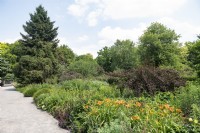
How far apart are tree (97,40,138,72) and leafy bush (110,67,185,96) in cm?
2990

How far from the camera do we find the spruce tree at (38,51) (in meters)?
28.4

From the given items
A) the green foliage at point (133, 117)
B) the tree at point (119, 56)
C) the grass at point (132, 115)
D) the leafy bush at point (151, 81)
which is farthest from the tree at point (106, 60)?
the green foliage at point (133, 117)

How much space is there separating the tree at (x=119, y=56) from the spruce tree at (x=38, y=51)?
13.3 meters

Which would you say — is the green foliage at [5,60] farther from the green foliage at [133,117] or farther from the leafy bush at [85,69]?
the green foliage at [133,117]

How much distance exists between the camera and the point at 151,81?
9.70 metres

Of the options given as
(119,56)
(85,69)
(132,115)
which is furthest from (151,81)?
(119,56)

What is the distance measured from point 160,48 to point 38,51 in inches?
673

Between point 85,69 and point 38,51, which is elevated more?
point 38,51

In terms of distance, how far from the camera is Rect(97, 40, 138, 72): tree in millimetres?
42031

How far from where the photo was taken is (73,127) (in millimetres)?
7082

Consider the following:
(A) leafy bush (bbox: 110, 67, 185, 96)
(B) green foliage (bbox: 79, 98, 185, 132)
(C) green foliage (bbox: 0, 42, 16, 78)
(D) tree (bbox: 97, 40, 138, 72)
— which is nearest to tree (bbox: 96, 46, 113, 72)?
(D) tree (bbox: 97, 40, 138, 72)

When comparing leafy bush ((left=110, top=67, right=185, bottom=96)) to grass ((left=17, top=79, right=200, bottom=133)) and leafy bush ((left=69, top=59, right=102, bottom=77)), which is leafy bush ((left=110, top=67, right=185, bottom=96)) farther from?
leafy bush ((left=69, top=59, right=102, bottom=77))

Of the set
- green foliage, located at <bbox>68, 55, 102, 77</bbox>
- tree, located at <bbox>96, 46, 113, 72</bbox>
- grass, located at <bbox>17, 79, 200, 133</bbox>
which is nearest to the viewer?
→ grass, located at <bbox>17, 79, 200, 133</bbox>

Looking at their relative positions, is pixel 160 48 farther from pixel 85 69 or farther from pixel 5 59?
pixel 5 59
